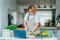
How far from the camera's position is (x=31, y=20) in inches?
122

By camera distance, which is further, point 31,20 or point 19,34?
point 31,20

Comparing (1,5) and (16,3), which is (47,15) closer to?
(16,3)

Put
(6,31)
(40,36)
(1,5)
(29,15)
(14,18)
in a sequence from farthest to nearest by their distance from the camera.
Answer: (14,18) < (1,5) < (29,15) < (6,31) < (40,36)

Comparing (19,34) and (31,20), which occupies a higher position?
(31,20)

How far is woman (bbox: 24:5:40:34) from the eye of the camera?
3.03 m

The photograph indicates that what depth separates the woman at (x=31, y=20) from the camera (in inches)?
119

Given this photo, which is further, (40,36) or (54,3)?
(54,3)

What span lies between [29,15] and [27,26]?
24cm

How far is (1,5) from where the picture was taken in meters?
3.37

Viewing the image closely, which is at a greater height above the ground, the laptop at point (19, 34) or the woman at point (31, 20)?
the woman at point (31, 20)

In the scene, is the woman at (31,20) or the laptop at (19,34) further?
the woman at (31,20)

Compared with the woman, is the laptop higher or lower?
lower

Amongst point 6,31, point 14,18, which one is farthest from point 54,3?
point 6,31

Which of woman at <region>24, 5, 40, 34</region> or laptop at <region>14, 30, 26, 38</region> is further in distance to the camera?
woman at <region>24, 5, 40, 34</region>
